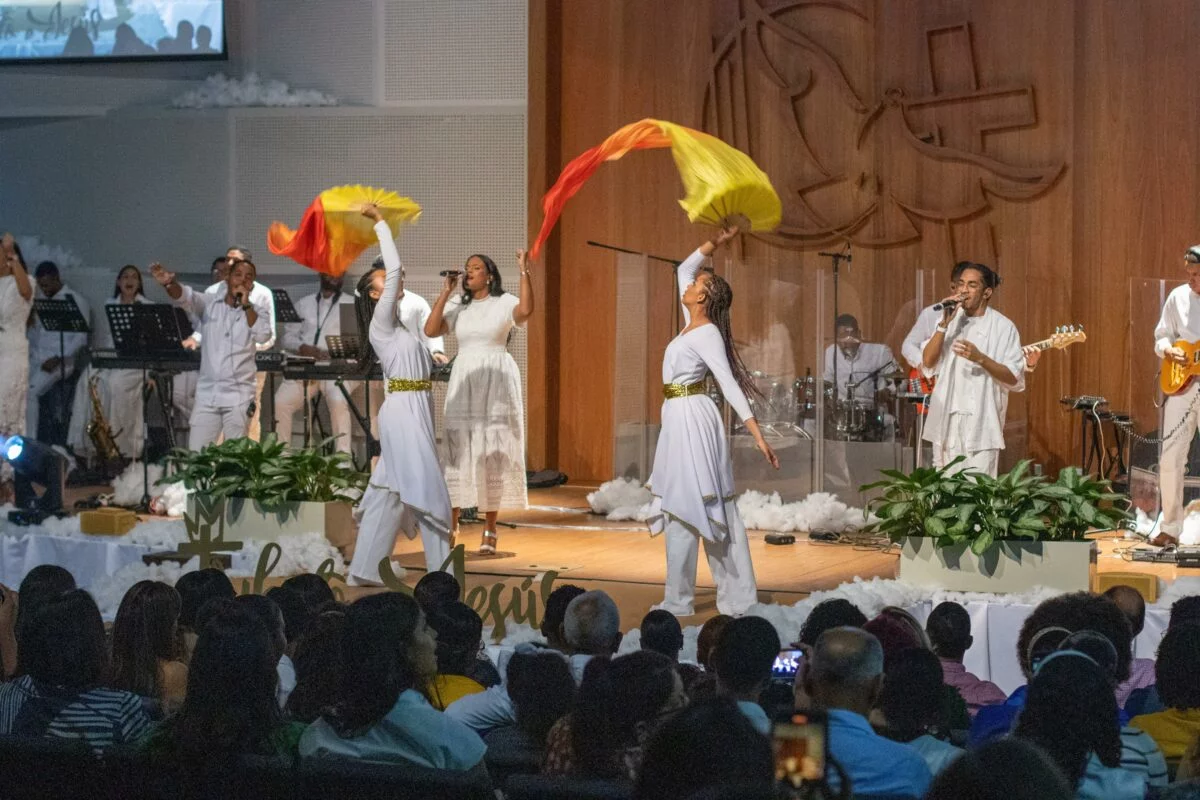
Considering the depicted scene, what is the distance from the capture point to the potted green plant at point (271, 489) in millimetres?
7898

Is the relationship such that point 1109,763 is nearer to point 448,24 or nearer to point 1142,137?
point 1142,137

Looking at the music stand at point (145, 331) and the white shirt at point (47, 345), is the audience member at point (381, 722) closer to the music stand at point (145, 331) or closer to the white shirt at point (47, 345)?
the music stand at point (145, 331)

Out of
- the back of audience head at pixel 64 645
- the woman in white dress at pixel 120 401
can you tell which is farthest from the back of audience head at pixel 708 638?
the woman in white dress at pixel 120 401

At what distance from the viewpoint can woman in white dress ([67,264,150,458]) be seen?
12.3m

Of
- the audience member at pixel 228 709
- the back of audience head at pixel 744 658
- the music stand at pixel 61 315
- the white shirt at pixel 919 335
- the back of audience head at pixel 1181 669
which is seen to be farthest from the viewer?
the music stand at pixel 61 315

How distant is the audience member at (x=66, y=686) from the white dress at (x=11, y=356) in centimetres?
693

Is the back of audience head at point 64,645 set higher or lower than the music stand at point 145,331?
lower

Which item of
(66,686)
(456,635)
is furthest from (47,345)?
(66,686)

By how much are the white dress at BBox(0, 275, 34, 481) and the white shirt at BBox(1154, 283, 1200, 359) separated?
716cm

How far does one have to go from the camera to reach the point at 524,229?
12.6 metres

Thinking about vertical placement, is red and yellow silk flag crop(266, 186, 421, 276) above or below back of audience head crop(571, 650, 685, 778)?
above

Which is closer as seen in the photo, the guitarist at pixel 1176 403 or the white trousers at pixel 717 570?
the white trousers at pixel 717 570

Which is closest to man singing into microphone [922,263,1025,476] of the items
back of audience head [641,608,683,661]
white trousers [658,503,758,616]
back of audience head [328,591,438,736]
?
white trousers [658,503,758,616]

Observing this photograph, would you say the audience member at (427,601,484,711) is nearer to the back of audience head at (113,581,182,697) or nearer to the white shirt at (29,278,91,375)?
the back of audience head at (113,581,182,697)
